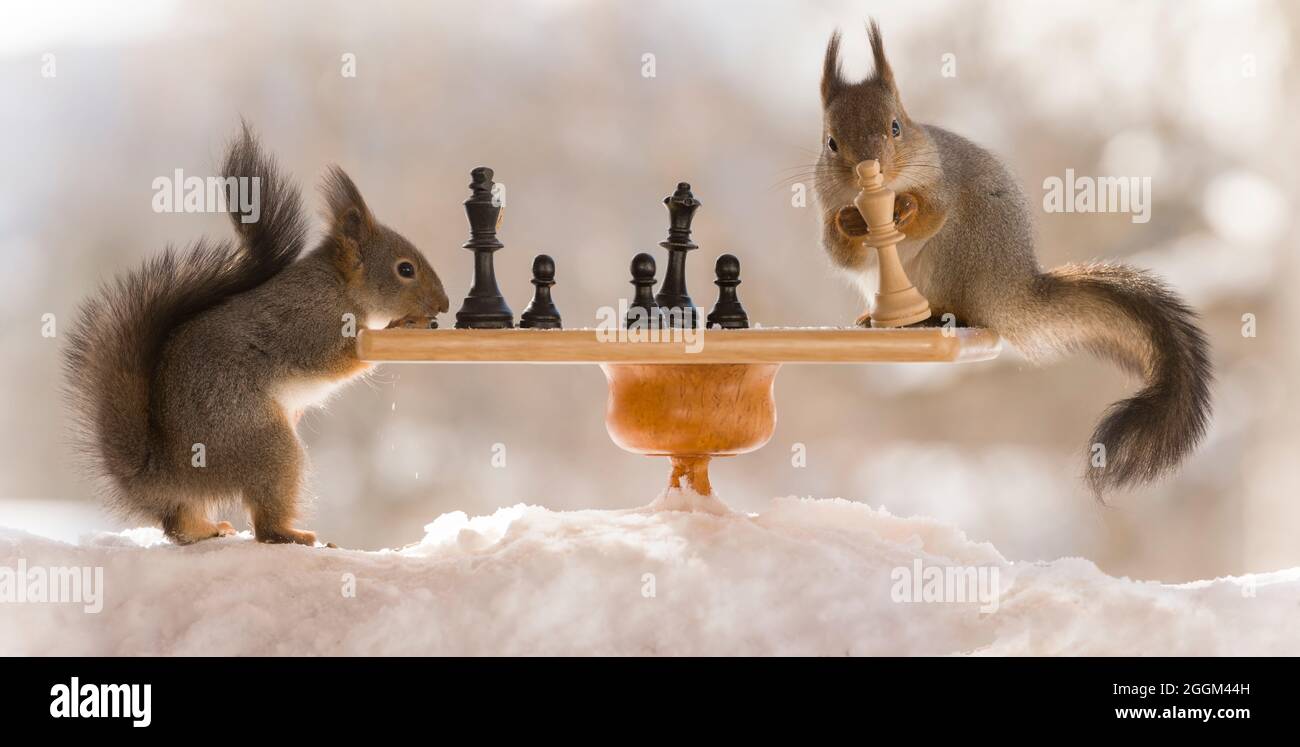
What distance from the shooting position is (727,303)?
159 cm

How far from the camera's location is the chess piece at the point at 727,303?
1574 millimetres

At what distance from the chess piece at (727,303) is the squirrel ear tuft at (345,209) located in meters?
0.49

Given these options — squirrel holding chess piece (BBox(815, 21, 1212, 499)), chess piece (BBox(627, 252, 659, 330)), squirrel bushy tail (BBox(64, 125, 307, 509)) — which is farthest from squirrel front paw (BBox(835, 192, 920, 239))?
squirrel bushy tail (BBox(64, 125, 307, 509))

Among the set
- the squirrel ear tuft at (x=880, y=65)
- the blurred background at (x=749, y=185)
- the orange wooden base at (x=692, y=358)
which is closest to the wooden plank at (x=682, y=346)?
the orange wooden base at (x=692, y=358)

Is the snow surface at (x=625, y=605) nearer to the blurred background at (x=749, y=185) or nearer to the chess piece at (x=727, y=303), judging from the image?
the chess piece at (x=727, y=303)

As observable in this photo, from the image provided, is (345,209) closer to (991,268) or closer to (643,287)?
(643,287)

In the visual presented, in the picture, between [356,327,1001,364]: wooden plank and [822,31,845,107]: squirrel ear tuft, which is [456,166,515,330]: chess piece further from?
[822,31,845,107]: squirrel ear tuft

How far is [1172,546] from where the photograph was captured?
3.06m

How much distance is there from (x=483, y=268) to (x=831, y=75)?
0.54m

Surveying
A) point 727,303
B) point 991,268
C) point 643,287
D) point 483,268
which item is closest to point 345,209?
point 483,268

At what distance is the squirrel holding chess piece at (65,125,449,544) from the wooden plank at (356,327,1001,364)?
0.63 feet

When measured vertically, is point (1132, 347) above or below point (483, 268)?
below
